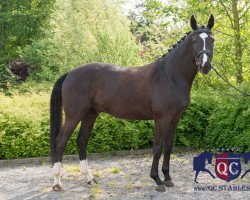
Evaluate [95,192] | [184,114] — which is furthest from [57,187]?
[184,114]

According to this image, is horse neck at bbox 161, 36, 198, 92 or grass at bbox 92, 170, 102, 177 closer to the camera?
horse neck at bbox 161, 36, 198, 92

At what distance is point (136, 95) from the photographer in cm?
500

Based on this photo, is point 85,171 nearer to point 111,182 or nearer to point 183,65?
point 111,182

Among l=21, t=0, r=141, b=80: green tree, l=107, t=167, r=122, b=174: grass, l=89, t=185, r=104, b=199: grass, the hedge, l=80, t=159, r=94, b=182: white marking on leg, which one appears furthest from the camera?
l=21, t=0, r=141, b=80: green tree

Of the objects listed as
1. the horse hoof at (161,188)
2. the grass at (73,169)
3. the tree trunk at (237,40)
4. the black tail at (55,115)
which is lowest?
the grass at (73,169)

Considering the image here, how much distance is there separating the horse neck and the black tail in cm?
164

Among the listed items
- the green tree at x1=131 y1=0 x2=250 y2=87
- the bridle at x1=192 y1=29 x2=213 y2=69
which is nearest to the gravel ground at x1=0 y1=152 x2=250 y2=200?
the bridle at x1=192 y1=29 x2=213 y2=69

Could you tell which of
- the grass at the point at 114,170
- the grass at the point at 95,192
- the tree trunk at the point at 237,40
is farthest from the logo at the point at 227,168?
the tree trunk at the point at 237,40

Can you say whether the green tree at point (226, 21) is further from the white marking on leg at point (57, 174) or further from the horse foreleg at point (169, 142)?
the white marking on leg at point (57, 174)

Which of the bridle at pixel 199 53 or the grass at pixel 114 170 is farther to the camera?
the grass at pixel 114 170

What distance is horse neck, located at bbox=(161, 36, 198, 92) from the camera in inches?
188

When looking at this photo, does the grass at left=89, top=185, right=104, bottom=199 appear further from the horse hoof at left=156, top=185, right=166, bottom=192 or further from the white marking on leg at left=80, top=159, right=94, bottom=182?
the horse hoof at left=156, top=185, right=166, bottom=192

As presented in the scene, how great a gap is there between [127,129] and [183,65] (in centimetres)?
286

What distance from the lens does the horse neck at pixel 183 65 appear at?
4.79 metres
